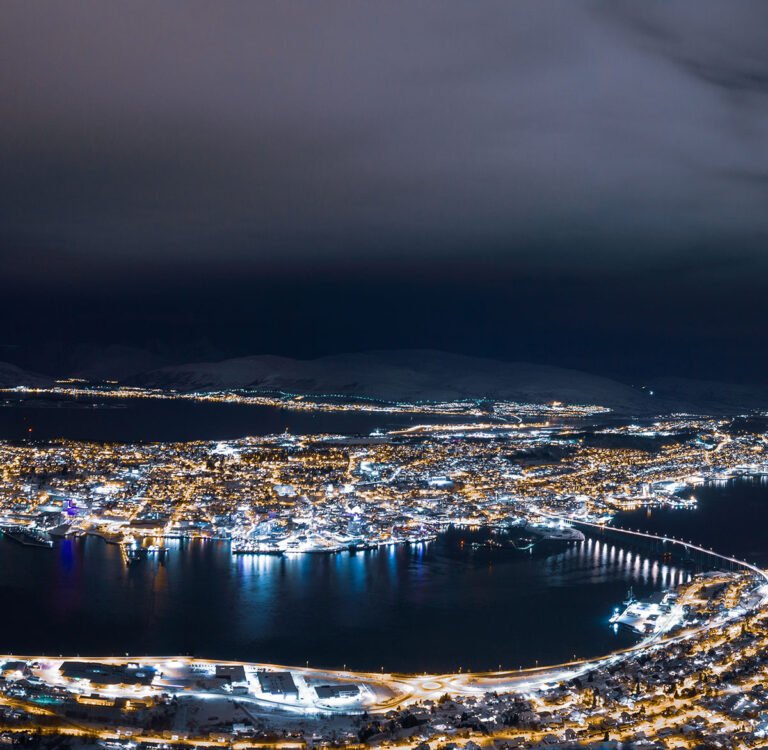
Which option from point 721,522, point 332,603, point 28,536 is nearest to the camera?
point 332,603

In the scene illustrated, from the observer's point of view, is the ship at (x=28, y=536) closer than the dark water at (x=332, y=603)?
No

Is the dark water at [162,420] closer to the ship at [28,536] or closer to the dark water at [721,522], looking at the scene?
the ship at [28,536]

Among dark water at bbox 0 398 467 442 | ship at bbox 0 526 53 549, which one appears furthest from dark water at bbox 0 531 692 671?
dark water at bbox 0 398 467 442

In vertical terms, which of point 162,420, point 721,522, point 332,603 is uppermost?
point 162,420

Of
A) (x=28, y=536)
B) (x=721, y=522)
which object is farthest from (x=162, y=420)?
(x=721, y=522)

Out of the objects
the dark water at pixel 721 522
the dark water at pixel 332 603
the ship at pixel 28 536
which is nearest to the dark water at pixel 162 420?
the ship at pixel 28 536

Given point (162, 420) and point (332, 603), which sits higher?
point (162, 420)

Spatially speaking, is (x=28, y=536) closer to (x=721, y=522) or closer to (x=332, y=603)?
(x=332, y=603)
